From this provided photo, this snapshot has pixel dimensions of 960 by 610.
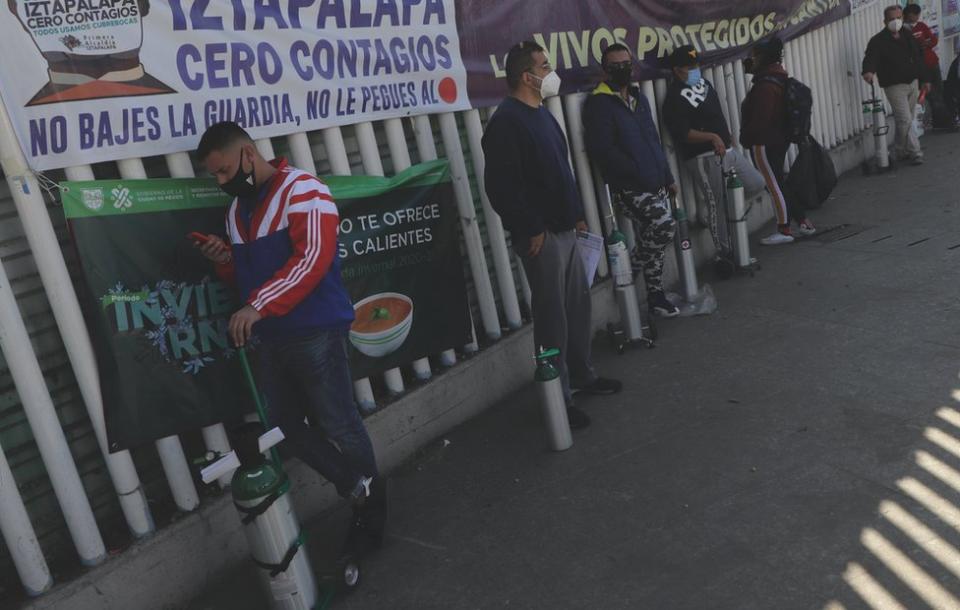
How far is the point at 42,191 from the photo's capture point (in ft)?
11.7

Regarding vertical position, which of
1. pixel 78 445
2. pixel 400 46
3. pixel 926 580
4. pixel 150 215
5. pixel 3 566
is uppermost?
pixel 400 46

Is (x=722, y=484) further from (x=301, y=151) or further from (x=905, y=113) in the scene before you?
(x=905, y=113)

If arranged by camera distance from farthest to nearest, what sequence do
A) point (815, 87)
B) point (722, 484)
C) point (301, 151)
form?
point (815, 87), point (301, 151), point (722, 484)

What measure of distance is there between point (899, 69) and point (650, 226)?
5710 mm

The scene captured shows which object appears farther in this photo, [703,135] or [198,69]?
[703,135]

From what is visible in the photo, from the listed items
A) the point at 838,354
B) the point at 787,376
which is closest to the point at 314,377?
the point at 787,376

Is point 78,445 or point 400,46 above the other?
point 400,46

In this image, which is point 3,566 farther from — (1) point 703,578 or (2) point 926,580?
(2) point 926,580

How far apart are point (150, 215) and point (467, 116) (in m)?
2.39

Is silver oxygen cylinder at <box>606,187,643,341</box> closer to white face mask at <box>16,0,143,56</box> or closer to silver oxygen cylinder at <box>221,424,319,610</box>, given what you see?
silver oxygen cylinder at <box>221,424,319,610</box>

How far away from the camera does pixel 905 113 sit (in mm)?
10273

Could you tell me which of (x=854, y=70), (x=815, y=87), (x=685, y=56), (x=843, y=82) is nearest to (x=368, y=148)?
(x=685, y=56)

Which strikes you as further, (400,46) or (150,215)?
(400,46)

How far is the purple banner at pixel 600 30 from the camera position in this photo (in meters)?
5.58
